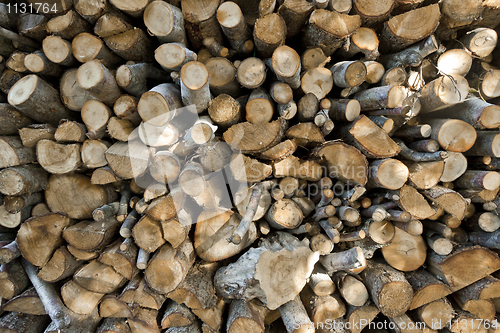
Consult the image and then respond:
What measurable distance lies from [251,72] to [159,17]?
790 millimetres

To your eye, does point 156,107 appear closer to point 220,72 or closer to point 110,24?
point 220,72

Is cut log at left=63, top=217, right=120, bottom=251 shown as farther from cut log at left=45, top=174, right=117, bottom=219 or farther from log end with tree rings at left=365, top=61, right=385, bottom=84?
log end with tree rings at left=365, top=61, right=385, bottom=84

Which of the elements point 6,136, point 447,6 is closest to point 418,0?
point 447,6

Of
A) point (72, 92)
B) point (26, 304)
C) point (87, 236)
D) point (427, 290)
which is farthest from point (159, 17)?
point (427, 290)

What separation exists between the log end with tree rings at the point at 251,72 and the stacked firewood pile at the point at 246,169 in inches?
0.6

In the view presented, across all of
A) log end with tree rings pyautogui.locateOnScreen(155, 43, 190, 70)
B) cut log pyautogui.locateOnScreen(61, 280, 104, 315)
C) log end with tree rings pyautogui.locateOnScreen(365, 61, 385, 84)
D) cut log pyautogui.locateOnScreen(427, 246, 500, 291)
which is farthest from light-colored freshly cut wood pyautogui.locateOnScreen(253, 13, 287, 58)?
cut log pyautogui.locateOnScreen(61, 280, 104, 315)

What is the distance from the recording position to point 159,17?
1.94 m

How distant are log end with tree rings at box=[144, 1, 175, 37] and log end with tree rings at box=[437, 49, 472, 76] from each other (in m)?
2.20

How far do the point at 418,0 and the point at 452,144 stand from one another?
3.92 feet

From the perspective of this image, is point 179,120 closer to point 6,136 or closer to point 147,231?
point 147,231

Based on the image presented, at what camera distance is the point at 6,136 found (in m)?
2.12

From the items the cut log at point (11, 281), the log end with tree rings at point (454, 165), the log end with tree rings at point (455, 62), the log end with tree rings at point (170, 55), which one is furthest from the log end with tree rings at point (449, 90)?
A: the cut log at point (11, 281)

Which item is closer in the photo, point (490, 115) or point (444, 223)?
point (490, 115)

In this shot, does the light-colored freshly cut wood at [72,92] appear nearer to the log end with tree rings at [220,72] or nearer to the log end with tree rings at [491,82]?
the log end with tree rings at [220,72]
